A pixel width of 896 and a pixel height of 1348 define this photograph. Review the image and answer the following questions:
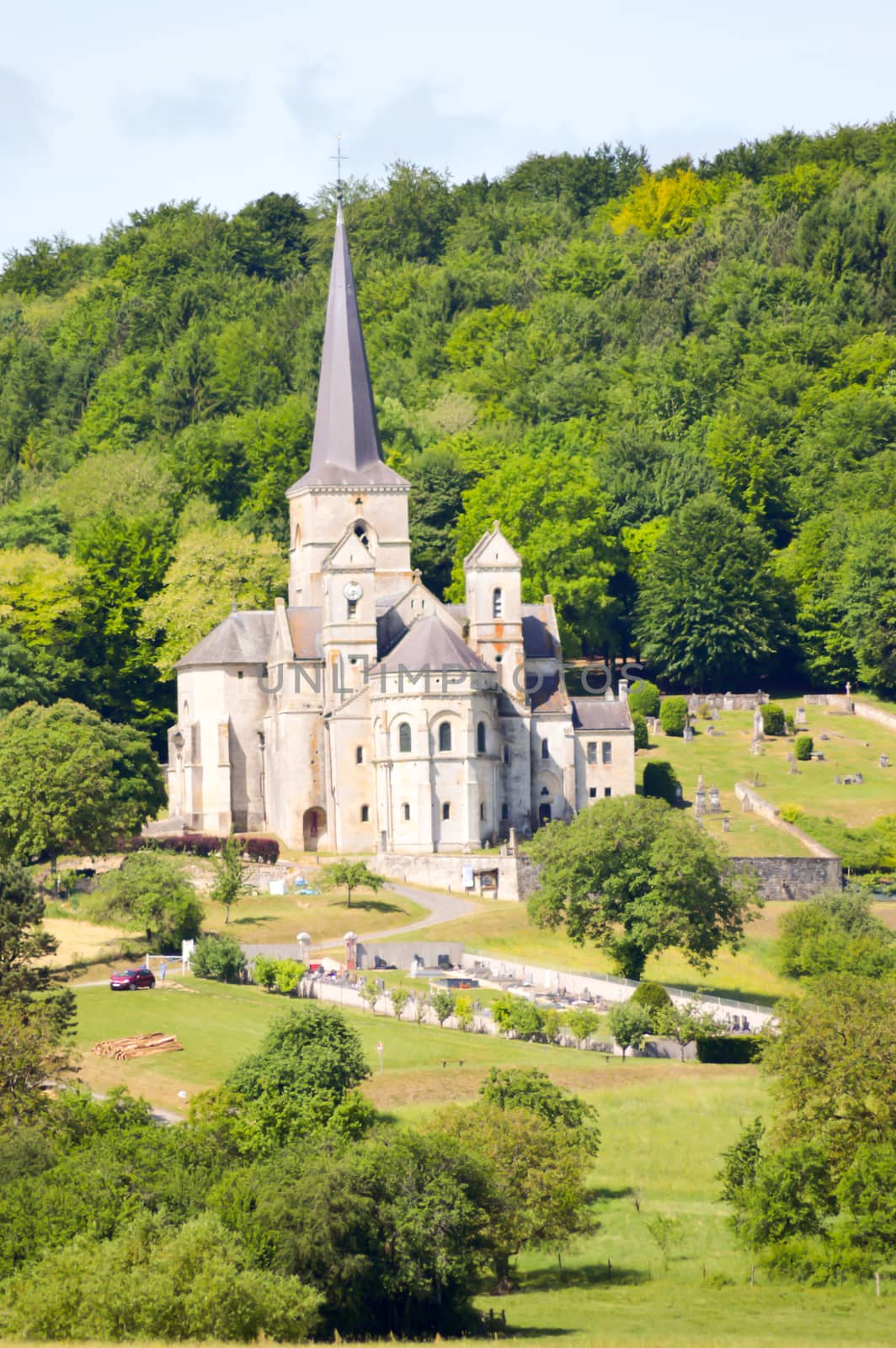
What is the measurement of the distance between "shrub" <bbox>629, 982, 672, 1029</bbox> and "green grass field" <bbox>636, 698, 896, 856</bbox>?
18270 millimetres

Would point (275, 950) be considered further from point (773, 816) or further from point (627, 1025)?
point (773, 816)

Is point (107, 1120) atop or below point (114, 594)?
below

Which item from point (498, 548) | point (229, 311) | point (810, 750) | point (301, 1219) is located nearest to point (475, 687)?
point (498, 548)

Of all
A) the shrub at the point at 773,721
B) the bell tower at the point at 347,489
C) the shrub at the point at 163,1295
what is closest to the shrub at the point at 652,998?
the shrub at the point at 163,1295

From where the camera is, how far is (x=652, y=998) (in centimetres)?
6475

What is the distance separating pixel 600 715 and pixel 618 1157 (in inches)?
1474

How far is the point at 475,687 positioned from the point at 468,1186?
1601 inches

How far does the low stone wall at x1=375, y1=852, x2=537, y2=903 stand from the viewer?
3120 inches

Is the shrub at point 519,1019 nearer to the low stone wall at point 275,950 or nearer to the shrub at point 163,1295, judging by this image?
the low stone wall at point 275,950

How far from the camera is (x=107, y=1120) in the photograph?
4759 centimetres

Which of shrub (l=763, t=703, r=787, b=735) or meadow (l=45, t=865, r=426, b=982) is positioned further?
shrub (l=763, t=703, r=787, b=735)

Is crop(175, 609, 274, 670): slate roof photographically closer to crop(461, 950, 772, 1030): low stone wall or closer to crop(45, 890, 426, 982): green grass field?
crop(45, 890, 426, 982): green grass field

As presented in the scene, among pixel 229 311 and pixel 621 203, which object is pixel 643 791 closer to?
pixel 229 311

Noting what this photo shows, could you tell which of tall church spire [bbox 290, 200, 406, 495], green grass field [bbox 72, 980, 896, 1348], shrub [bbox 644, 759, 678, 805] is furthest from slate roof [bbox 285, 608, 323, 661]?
green grass field [bbox 72, 980, 896, 1348]
